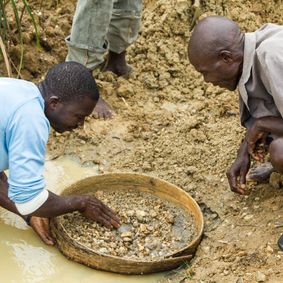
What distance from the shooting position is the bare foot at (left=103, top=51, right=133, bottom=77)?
4.31 metres

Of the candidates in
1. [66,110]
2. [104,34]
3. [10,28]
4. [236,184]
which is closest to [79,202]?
[66,110]

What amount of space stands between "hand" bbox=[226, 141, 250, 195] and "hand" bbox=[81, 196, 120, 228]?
61cm

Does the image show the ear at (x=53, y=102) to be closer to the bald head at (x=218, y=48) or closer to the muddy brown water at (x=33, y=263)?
the bald head at (x=218, y=48)

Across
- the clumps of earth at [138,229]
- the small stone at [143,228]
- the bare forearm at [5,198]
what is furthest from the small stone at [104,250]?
the bare forearm at [5,198]

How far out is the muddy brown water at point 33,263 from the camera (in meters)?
2.91

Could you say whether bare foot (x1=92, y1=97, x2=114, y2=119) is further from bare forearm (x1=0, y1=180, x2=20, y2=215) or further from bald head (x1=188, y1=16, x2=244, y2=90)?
bald head (x1=188, y1=16, x2=244, y2=90)

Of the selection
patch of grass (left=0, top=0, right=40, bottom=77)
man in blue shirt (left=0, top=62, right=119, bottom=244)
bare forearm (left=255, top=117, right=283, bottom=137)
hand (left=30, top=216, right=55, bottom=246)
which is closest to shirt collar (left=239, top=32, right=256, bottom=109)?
bare forearm (left=255, top=117, right=283, bottom=137)

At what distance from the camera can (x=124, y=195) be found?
11.1 ft

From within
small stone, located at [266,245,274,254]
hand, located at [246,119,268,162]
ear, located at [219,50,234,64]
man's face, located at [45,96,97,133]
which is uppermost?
ear, located at [219,50,234,64]

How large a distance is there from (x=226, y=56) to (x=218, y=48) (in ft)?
0.18

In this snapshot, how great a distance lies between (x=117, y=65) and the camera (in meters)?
4.32

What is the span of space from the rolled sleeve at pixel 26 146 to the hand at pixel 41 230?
0.47 m

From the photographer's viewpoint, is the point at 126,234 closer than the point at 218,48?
No

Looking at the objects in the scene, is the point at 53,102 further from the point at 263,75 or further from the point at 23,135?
the point at 263,75
